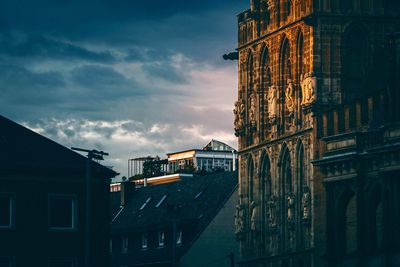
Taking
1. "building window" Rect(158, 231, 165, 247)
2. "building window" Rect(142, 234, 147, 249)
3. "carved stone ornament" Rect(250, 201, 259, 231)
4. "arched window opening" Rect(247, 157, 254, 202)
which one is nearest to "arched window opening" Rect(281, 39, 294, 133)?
"arched window opening" Rect(247, 157, 254, 202)

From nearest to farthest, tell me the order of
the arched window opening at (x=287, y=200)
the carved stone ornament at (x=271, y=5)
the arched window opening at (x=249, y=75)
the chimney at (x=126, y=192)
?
the arched window opening at (x=287, y=200), the carved stone ornament at (x=271, y=5), the arched window opening at (x=249, y=75), the chimney at (x=126, y=192)

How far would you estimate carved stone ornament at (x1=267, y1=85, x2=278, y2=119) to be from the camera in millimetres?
136000

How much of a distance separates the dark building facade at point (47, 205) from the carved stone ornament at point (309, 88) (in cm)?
1818

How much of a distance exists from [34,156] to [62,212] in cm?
338

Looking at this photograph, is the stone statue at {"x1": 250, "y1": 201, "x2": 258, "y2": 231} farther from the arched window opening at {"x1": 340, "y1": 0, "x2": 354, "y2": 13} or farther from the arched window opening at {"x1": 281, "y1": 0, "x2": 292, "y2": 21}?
the arched window opening at {"x1": 340, "y1": 0, "x2": 354, "y2": 13}

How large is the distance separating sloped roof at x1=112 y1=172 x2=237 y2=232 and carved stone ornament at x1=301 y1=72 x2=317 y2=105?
85.0 feet

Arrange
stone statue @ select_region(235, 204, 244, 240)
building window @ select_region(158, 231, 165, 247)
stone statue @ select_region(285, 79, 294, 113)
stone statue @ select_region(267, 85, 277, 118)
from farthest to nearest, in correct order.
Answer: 1. building window @ select_region(158, 231, 165, 247)
2. stone statue @ select_region(235, 204, 244, 240)
3. stone statue @ select_region(267, 85, 277, 118)
4. stone statue @ select_region(285, 79, 294, 113)

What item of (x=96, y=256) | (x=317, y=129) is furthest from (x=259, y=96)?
(x=96, y=256)

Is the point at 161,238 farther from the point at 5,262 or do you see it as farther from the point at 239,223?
the point at 5,262

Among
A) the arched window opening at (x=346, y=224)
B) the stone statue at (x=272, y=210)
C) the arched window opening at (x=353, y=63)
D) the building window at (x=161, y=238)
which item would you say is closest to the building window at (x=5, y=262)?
the arched window opening at (x=346, y=224)

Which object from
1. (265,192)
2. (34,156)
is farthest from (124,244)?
(34,156)

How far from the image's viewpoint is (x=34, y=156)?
369 ft

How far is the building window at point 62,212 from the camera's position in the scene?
11281cm

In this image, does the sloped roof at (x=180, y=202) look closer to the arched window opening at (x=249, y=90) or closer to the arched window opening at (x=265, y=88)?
Result: the arched window opening at (x=249, y=90)
